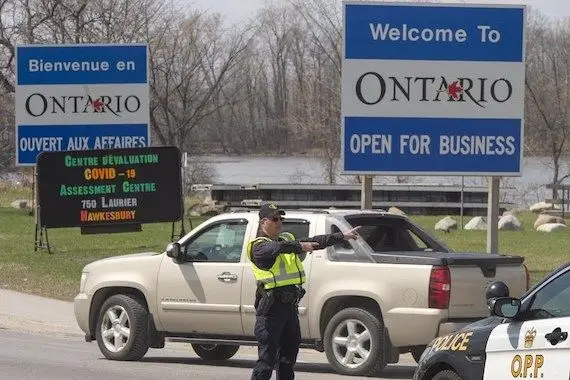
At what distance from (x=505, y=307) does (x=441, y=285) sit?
13.6 ft

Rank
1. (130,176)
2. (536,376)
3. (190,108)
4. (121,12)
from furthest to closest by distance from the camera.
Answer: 1. (190,108)
2. (121,12)
3. (130,176)
4. (536,376)

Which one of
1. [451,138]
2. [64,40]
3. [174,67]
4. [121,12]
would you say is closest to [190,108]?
[174,67]

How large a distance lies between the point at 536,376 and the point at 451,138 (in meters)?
12.0

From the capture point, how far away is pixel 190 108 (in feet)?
167

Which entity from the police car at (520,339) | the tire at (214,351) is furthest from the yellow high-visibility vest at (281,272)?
the tire at (214,351)

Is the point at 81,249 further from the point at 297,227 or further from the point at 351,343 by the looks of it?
the point at 351,343

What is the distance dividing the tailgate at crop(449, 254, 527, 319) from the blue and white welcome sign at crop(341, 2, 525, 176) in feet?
22.3

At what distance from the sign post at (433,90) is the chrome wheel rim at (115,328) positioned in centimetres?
616

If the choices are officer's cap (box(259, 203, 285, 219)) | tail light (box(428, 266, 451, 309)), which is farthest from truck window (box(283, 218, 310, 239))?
officer's cap (box(259, 203, 285, 219))

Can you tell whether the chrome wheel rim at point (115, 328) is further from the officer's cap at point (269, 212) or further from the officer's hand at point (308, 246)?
the officer's hand at point (308, 246)

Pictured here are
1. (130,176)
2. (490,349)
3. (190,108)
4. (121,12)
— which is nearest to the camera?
(490,349)

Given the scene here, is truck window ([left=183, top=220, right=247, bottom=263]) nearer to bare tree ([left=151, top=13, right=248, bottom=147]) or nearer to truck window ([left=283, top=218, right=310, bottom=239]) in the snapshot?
truck window ([left=283, top=218, right=310, bottom=239])

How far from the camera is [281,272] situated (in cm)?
1033

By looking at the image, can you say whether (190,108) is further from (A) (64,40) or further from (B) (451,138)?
(B) (451,138)
